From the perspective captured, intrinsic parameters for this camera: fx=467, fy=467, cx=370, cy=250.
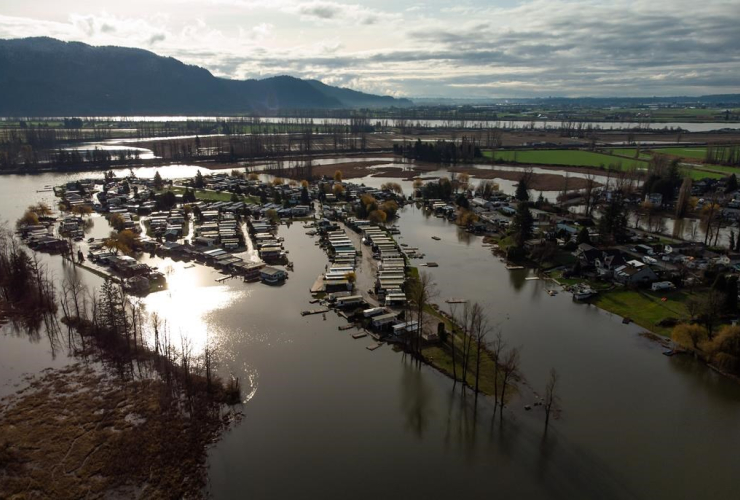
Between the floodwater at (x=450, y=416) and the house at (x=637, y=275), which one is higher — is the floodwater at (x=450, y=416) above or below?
below

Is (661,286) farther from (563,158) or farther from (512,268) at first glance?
(563,158)

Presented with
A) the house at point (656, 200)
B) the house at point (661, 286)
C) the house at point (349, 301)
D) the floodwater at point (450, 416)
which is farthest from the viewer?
the house at point (656, 200)

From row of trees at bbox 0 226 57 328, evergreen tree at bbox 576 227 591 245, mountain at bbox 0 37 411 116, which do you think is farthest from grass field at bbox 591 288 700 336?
mountain at bbox 0 37 411 116

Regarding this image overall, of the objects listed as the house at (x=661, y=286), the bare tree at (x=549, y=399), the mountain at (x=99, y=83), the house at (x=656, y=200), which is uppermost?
the mountain at (x=99, y=83)

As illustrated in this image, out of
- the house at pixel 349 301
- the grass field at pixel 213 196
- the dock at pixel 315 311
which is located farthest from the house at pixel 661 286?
the grass field at pixel 213 196

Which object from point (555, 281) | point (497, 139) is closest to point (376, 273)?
point (555, 281)

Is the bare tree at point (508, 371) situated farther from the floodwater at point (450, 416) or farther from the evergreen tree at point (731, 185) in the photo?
the evergreen tree at point (731, 185)

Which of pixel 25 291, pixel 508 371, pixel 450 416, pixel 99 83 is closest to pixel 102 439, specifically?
pixel 450 416
